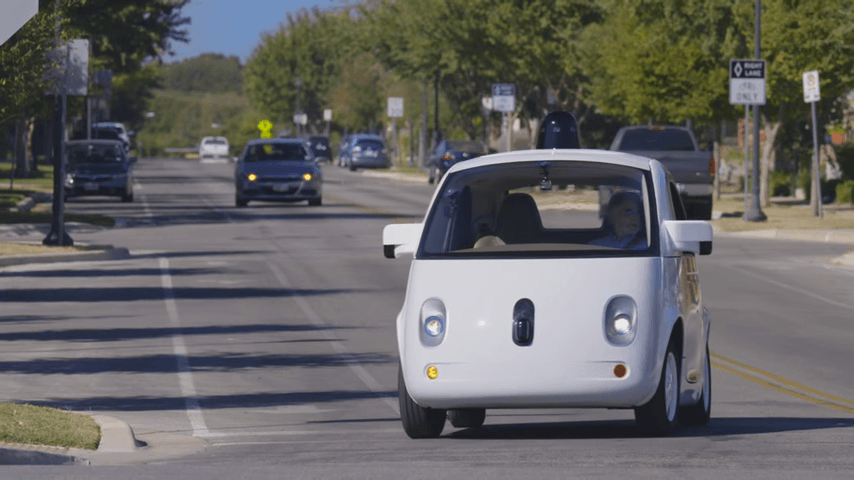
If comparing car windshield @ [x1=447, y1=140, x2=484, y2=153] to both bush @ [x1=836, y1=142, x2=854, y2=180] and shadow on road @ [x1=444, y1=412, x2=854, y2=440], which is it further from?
shadow on road @ [x1=444, y1=412, x2=854, y2=440]

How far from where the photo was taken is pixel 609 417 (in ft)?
40.9

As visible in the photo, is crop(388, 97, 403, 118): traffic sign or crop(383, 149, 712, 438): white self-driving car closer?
crop(383, 149, 712, 438): white self-driving car

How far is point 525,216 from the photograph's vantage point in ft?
35.7

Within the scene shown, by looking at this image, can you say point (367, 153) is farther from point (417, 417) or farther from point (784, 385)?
point (417, 417)

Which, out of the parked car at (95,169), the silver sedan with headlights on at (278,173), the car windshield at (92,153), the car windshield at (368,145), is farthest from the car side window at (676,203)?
the car windshield at (368,145)

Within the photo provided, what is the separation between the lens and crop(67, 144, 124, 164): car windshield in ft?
144

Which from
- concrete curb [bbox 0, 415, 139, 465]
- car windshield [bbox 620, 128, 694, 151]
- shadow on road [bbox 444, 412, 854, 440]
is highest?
car windshield [bbox 620, 128, 694, 151]

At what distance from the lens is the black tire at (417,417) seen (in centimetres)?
1011

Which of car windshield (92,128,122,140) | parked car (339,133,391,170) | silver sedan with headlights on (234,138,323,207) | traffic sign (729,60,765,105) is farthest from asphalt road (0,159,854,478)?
parked car (339,133,391,170)

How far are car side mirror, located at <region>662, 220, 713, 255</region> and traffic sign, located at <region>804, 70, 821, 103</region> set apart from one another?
2458 centimetres

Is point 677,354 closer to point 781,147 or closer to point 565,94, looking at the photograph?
point 781,147

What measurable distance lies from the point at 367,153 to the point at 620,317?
233 ft

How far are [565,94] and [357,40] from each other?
601 inches

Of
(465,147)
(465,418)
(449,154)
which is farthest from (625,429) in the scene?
(465,147)
